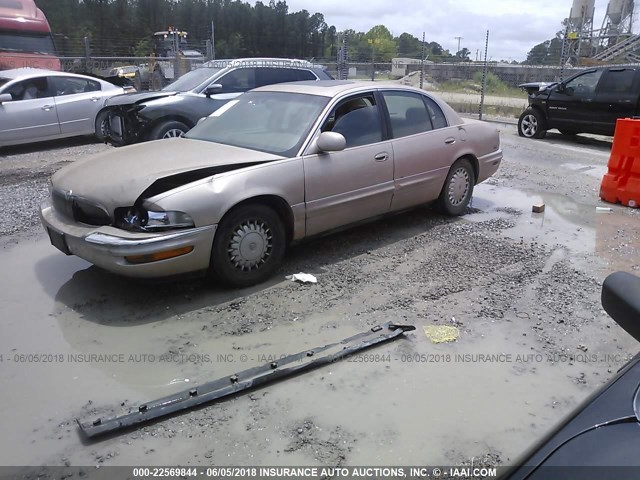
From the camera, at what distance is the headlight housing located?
3988mm

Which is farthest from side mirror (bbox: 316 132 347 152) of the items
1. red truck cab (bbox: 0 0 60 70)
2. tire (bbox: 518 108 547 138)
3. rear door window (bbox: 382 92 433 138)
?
red truck cab (bbox: 0 0 60 70)

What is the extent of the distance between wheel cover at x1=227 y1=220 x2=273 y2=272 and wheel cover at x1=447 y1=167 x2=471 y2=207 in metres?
2.67

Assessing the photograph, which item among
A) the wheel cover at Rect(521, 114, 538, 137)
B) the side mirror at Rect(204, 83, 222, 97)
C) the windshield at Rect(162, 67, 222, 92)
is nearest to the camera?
the side mirror at Rect(204, 83, 222, 97)

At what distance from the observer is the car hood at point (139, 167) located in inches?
161

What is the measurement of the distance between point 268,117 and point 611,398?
433cm

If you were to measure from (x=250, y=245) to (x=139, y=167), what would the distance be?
3.53ft

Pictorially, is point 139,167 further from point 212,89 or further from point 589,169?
point 589,169

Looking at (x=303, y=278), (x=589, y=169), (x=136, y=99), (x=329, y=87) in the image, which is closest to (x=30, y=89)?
(x=136, y=99)

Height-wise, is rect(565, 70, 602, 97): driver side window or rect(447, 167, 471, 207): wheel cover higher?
rect(565, 70, 602, 97): driver side window

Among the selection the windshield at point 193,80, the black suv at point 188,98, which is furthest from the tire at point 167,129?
A: the windshield at point 193,80

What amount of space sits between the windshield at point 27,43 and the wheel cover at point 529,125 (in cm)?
1324

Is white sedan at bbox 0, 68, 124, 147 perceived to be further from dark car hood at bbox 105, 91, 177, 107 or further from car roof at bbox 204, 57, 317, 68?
car roof at bbox 204, 57, 317, 68

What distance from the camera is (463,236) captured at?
5906mm

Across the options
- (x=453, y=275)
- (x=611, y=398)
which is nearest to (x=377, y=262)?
(x=453, y=275)
